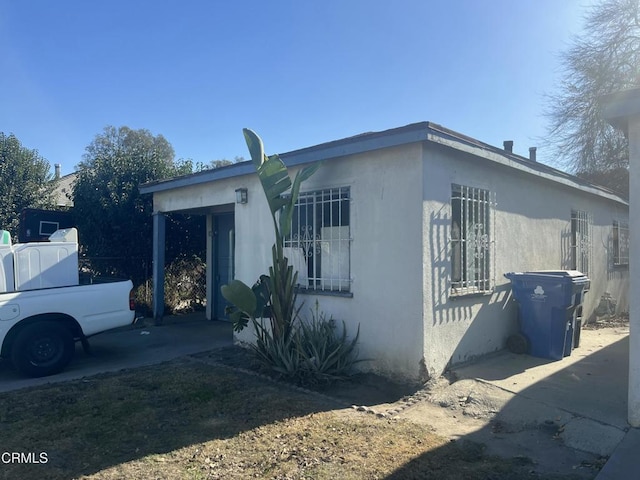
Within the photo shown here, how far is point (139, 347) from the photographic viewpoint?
845 centimetres

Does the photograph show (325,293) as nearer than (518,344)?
Yes

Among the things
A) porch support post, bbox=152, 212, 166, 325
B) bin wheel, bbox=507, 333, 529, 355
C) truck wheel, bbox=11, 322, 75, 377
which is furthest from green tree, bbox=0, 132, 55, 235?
bin wheel, bbox=507, 333, 529, 355

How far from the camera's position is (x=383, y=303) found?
6.05 m

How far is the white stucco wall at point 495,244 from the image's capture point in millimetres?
5820

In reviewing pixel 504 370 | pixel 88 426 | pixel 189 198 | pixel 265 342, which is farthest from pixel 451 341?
pixel 189 198

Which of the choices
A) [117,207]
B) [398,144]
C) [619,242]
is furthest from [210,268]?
[619,242]

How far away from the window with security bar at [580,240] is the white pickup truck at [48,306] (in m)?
9.07

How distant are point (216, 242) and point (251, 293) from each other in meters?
5.35

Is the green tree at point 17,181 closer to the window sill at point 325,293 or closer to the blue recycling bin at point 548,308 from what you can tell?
the window sill at point 325,293

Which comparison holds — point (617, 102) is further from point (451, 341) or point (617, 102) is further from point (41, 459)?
point (41, 459)

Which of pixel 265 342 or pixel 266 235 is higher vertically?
pixel 266 235

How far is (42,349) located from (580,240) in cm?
1058

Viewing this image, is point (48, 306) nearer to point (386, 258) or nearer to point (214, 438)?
point (214, 438)

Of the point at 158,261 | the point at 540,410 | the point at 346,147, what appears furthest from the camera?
the point at 158,261
